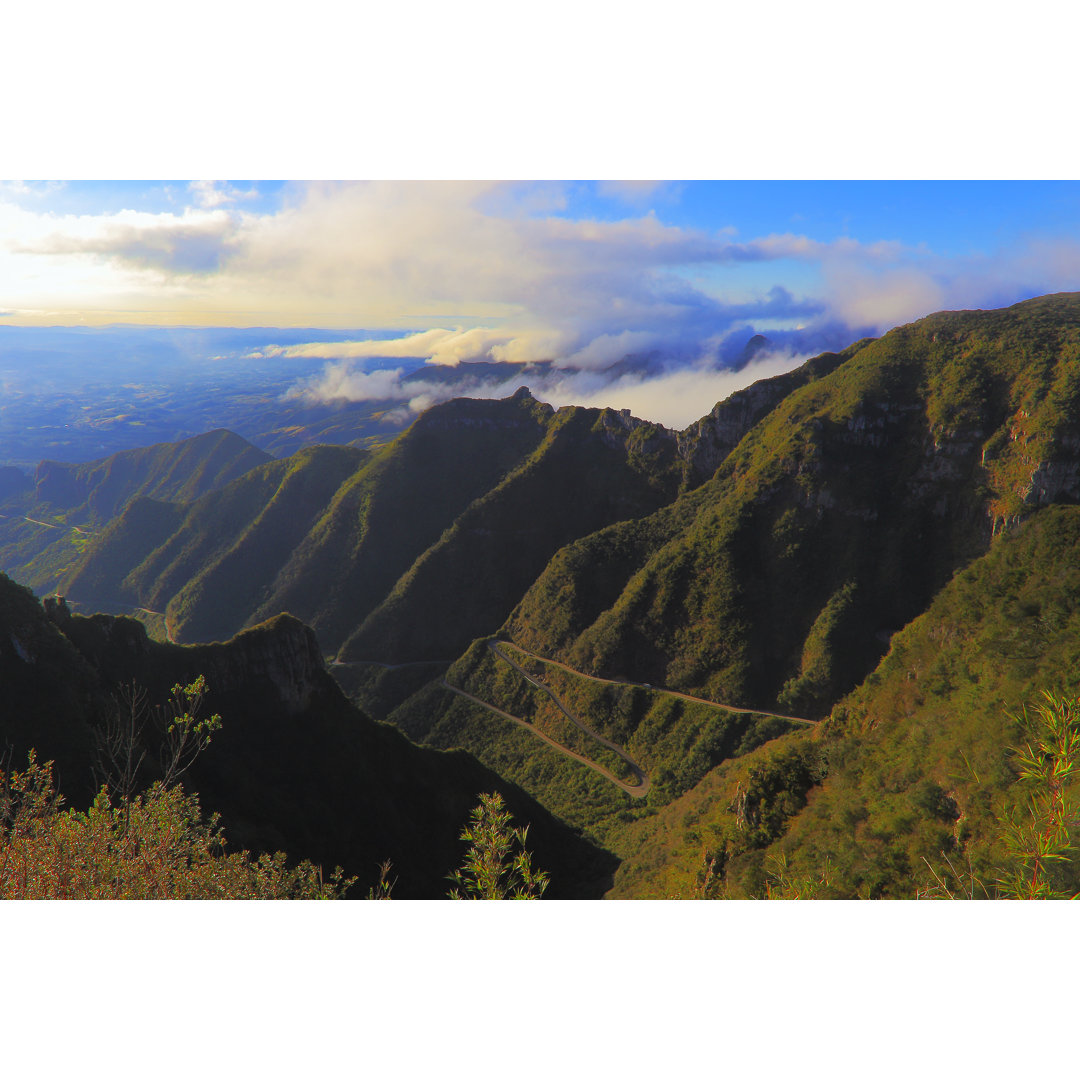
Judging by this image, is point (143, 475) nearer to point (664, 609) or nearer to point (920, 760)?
point (664, 609)

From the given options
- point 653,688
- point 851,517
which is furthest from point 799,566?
point 653,688

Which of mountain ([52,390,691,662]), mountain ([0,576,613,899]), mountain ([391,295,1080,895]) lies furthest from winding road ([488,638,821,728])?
mountain ([0,576,613,899])

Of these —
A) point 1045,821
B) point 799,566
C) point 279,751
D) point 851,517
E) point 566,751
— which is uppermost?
point 851,517

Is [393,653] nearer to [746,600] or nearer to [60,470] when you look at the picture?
[746,600]

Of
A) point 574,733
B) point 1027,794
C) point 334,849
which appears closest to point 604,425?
point 574,733

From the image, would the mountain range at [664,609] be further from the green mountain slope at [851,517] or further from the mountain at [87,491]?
the mountain at [87,491]

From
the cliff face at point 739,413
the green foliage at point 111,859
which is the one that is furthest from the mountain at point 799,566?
the green foliage at point 111,859

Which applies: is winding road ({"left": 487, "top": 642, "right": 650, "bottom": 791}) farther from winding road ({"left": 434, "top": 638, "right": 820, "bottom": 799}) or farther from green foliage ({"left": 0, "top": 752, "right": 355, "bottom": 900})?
green foliage ({"left": 0, "top": 752, "right": 355, "bottom": 900})
